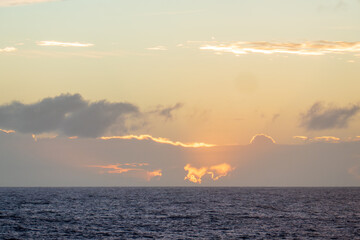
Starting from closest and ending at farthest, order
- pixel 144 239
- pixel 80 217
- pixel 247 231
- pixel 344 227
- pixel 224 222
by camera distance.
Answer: pixel 144 239
pixel 247 231
pixel 344 227
pixel 224 222
pixel 80 217

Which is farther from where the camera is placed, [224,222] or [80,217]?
[80,217]

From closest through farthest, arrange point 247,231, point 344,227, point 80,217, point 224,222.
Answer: point 247,231 < point 344,227 < point 224,222 < point 80,217

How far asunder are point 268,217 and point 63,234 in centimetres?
4876

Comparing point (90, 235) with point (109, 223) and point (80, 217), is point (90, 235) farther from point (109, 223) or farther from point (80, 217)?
point (80, 217)

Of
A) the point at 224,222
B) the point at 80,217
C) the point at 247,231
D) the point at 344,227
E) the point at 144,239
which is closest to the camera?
the point at 144,239

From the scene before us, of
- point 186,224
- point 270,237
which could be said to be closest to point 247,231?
point 270,237

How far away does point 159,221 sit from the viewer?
99.2 metres

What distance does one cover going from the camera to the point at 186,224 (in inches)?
3696

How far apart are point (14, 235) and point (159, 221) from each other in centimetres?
3007

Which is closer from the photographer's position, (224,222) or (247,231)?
(247,231)

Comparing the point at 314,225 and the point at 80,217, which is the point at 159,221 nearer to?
the point at 80,217

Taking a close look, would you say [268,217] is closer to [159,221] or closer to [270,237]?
[159,221]

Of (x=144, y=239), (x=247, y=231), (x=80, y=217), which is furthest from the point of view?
(x=80, y=217)

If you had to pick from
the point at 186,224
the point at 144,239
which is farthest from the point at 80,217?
the point at 144,239
